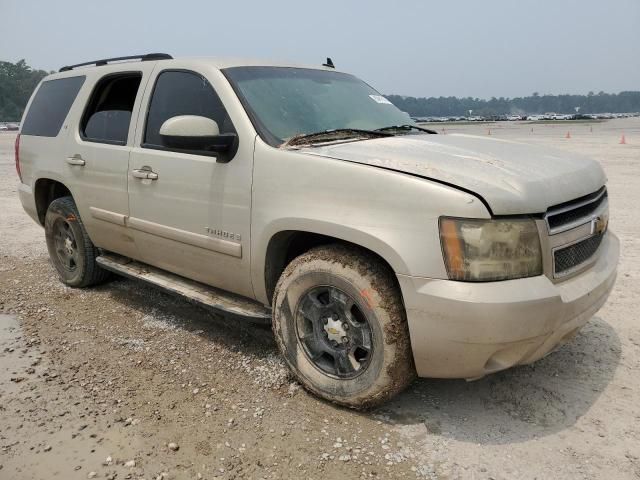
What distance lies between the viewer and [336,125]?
3.39 m

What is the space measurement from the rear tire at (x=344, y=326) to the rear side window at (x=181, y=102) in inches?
40.4

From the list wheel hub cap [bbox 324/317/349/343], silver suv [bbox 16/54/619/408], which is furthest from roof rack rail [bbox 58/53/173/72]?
wheel hub cap [bbox 324/317/349/343]

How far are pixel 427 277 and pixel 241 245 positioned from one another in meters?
1.18

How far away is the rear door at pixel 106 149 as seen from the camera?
12.8ft

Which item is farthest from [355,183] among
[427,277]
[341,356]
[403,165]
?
[341,356]

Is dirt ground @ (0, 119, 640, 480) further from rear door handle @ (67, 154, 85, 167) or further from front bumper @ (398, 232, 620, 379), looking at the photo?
rear door handle @ (67, 154, 85, 167)

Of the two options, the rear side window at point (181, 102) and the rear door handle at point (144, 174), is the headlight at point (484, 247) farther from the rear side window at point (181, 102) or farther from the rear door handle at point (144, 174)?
the rear door handle at point (144, 174)

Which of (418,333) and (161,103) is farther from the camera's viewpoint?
(161,103)

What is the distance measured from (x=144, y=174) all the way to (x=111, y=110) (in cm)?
94

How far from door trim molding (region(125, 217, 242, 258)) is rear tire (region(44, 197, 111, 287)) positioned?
38.6 inches

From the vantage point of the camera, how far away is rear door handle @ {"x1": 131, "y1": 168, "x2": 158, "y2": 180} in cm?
358

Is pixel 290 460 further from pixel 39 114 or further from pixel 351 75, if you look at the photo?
pixel 39 114

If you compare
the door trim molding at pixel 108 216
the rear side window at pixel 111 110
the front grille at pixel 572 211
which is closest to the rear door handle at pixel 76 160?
the rear side window at pixel 111 110

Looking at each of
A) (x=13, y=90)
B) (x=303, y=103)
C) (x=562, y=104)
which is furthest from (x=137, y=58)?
(x=562, y=104)
